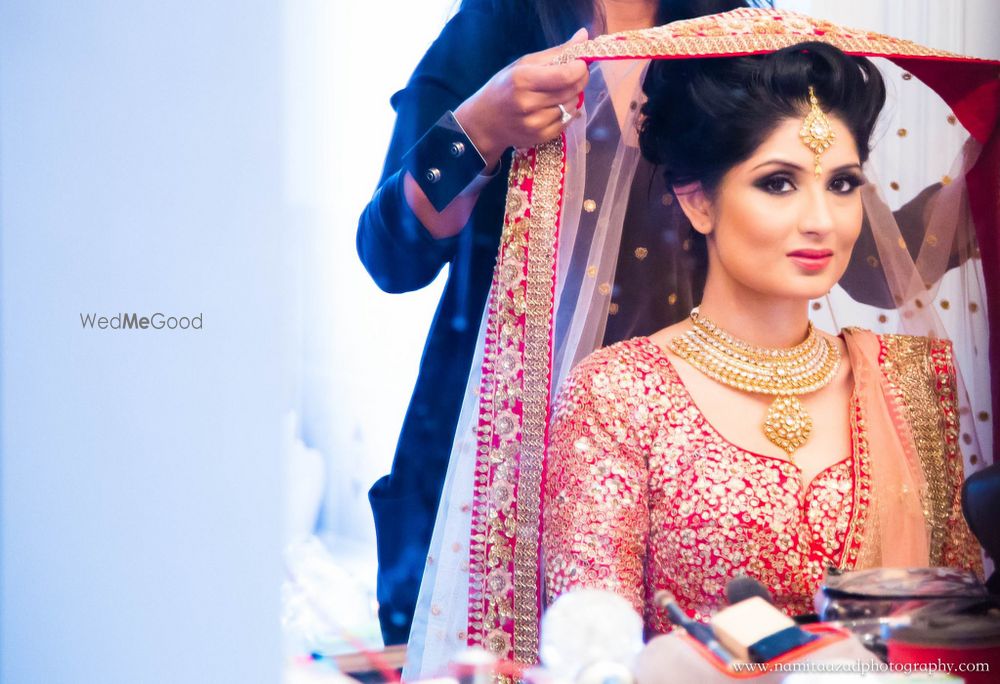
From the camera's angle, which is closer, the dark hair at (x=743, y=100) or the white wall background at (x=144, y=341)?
the dark hair at (x=743, y=100)

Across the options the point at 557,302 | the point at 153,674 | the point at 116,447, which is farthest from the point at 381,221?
the point at 153,674

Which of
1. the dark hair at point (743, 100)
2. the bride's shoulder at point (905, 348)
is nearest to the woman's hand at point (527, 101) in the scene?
the dark hair at point (743, 100)

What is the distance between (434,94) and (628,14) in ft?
1.13

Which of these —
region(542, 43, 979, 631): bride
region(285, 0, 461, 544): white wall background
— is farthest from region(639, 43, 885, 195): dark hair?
region(285, 0, 461, 544): white wall background

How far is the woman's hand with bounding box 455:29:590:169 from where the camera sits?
4.76 ft

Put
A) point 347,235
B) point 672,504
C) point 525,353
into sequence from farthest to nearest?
point 347,235 < point 525,353 < point 672,504

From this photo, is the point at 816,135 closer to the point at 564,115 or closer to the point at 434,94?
the point at 564,115

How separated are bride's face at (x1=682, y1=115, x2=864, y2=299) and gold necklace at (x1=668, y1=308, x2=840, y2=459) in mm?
87

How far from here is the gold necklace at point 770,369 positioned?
1.42 meters

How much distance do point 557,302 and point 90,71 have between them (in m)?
0.94

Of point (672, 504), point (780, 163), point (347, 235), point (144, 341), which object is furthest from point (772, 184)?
point (144, 341)

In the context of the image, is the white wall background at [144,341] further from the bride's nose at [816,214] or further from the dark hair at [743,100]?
the bride's nose at [816,214]

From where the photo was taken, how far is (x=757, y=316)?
4.81 feet

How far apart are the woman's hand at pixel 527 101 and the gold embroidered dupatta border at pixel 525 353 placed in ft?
0.08
